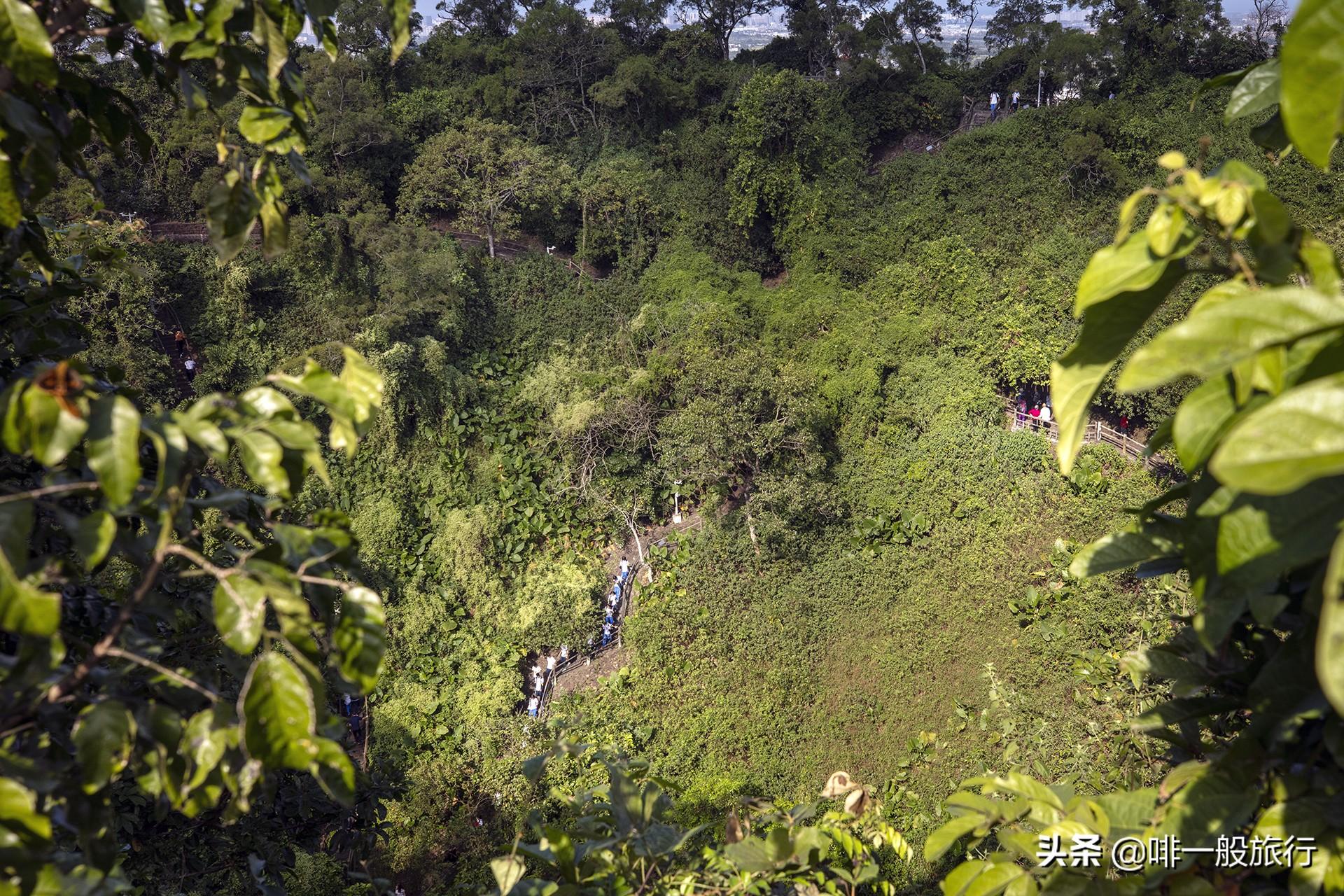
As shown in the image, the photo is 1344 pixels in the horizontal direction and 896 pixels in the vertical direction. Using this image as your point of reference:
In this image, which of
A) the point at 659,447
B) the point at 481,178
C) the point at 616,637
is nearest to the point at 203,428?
the point at 616,637

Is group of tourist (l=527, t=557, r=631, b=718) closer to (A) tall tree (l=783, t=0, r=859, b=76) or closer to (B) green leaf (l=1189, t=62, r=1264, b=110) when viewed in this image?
(B) green leaf (l=1189, t=62, r=1264, b=110)

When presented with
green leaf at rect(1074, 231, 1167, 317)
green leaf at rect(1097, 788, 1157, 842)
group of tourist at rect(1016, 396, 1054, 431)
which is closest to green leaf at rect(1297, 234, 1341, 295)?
green leaf at rect(1074, 231, 1167, 317)

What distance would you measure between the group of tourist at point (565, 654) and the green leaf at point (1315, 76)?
23.1 feet

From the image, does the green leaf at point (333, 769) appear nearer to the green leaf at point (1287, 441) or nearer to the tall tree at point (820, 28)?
the green leaf at point (1287, 441)

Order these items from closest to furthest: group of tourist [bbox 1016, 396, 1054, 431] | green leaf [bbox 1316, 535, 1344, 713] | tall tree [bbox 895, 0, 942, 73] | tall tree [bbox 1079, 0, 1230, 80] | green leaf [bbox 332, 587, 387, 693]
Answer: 1. green leaf [bbox 1316, 535, 1344, 713]
2. green leaf [bbox 332, 587, 387, 693]
3. group of tourist [bbox 1016, 396, 1054, 431]
4. tall tree [bbox 1079, 0, 1230, 80]
5. tall tree [bbox 895, 0, 942, 73]

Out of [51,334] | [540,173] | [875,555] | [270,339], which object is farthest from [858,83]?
[51,334]

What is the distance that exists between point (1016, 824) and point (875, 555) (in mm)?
6752

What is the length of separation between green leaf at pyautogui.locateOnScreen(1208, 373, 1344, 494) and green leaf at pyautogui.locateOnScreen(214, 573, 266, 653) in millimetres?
857

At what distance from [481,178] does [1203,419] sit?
35.9 feet

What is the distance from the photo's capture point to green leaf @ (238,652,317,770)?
0.81 m

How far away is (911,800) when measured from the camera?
5.53m

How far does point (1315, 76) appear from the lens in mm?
667

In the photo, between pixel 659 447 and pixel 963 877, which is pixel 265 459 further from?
pixel 659 447

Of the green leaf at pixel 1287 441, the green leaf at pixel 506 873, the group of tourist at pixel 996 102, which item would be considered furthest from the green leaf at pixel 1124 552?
the group of tourist at pixel 996 102
